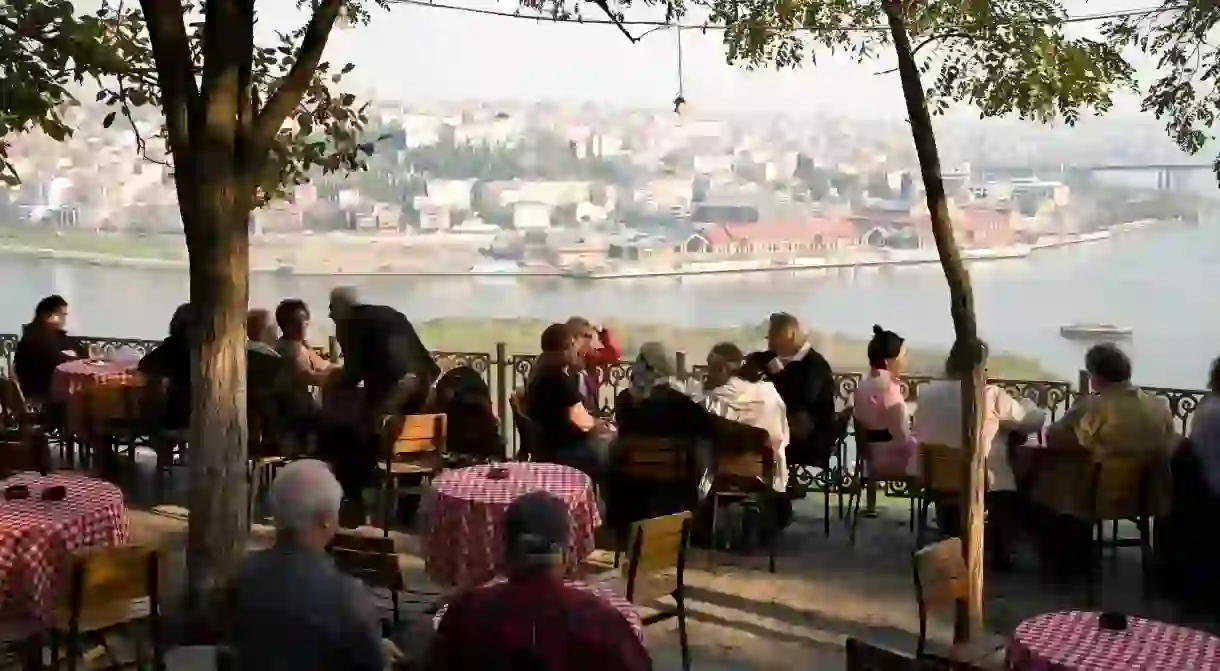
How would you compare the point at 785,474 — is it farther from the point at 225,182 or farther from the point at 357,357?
the point at 225,182

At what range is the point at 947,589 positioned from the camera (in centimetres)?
485

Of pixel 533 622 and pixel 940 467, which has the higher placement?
pixel 533 622

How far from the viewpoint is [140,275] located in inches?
728

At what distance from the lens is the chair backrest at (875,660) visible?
141 inches

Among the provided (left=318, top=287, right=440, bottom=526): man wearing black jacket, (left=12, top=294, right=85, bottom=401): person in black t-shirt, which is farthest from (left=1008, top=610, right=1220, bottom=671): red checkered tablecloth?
(left=12, top=294, right=85, bottom=401): person in black t-shirt

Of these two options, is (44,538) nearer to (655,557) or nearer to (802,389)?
(655,557)

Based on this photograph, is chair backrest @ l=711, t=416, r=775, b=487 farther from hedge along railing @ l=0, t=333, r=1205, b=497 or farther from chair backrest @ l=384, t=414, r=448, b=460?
chair backrest @ l=384, t=414, r=448, b=460

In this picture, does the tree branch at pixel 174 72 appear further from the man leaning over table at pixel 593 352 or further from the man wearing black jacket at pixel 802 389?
the man wearing black jacket at pixel 802 389

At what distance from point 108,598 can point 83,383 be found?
560cm

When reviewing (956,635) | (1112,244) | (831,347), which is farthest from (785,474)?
(1112,244)

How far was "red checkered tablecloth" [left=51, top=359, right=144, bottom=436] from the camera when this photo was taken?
968cm

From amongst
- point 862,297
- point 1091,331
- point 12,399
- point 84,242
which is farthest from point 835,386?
point 84,242

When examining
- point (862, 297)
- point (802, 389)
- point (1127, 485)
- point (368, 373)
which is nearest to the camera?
point (1127, 485)

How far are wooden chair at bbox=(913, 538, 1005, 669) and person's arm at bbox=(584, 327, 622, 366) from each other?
17.4 ft
